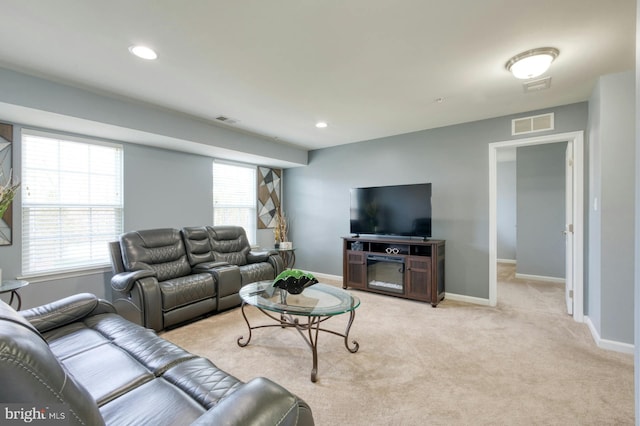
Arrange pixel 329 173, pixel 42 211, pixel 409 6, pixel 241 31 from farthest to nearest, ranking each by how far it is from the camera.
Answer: pixel 329 173, pixel 42 211, pixel 241 31, pixel 409 6

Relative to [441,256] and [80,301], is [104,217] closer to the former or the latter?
[80,301]

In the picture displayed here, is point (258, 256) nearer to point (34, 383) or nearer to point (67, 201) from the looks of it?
point (67, 201)

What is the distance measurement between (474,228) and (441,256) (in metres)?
0.59

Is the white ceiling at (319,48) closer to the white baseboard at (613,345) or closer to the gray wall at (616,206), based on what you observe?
the gray wall at (616,206)

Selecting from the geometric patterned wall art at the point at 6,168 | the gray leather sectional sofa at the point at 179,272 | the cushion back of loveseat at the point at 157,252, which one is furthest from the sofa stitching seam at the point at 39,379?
the geometric patterned wall art at the point at 6,168

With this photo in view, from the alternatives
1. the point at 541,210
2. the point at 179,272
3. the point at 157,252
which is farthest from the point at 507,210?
the point at 157,252

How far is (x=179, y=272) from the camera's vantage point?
140 inches

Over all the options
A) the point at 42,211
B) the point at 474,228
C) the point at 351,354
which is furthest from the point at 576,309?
the point at 42,211


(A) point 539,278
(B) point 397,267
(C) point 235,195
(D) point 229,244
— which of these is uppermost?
(C) point 235,195

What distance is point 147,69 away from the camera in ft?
8.21

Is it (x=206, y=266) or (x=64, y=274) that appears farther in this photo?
(x=206, y=266)

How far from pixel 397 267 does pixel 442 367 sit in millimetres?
1953

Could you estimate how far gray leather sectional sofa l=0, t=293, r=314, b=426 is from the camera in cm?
67

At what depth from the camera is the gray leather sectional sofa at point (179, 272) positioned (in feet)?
9.46
